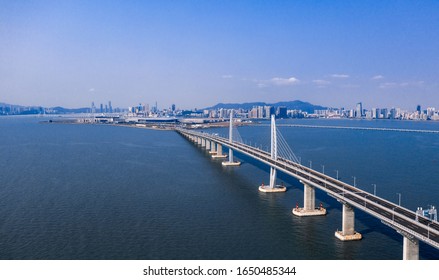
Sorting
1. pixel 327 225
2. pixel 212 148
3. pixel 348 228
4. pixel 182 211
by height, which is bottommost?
pixel 327 225

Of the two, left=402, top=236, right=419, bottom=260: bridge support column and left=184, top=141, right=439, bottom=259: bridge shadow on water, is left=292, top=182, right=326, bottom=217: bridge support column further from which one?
left=402, top=236, right=419, bottom=260: bridge support column

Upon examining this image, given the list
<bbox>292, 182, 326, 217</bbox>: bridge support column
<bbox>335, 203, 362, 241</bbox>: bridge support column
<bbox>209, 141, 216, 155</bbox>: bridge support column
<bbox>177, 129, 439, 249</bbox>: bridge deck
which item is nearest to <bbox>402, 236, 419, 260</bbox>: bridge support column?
<bbox>177, 129, 439, 249</bbox>: bridge deck

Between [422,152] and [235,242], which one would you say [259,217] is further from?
[422,152]

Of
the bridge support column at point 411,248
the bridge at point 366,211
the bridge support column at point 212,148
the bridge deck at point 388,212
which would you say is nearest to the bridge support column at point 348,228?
the bridge at point 366,211

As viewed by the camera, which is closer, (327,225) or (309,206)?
(327,225)

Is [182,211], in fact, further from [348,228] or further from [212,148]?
[212,148]

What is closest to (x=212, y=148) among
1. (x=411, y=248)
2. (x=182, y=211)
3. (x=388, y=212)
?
(x=182, y=211)

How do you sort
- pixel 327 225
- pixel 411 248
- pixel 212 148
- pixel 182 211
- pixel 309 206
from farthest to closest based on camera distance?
1. pixel 212 148
2. pixel 182 211
3. pixel 309 206
4. pixel 327 225
5. pixel 411 248

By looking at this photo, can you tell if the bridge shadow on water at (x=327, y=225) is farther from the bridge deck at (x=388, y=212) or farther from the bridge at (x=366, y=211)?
the bridge deck at (x=388, y=212)

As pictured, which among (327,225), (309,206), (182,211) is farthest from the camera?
(182,211)
